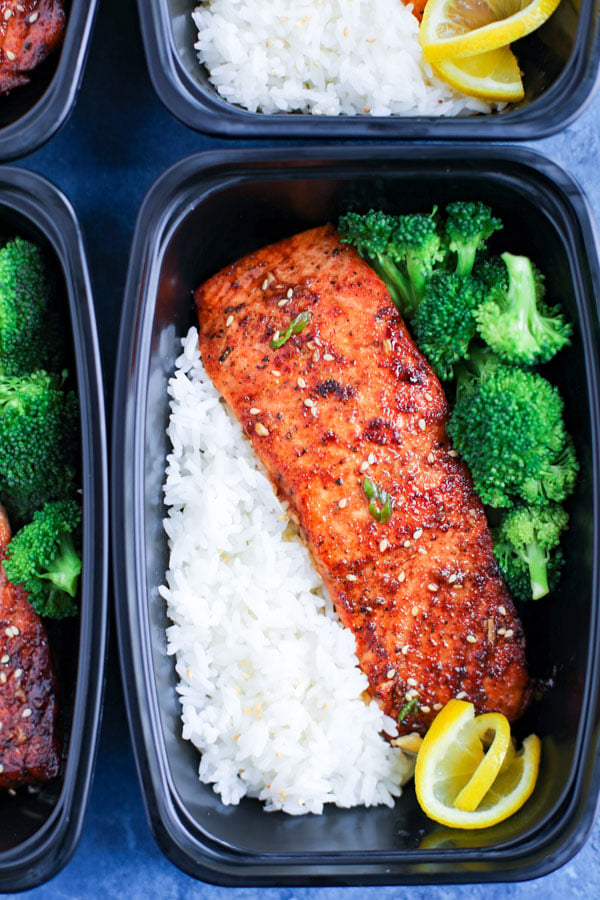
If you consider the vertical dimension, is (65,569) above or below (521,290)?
below

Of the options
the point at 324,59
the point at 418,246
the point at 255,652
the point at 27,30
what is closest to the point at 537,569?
the point at 255,652

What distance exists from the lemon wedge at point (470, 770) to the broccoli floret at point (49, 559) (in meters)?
1.10

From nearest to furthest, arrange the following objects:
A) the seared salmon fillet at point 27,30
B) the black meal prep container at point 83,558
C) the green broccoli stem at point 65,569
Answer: the black meal prep container at point 83,558 → the green broccoli stem at point 65,569 → the seared salmon fillet at point 27,30

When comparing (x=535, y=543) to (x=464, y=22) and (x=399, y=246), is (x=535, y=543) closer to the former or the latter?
(x=399, y=246)

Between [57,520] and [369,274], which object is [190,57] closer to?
[369,274]

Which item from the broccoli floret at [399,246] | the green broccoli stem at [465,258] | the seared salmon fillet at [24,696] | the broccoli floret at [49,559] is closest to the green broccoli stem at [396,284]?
the broccoli floret at [399,246]

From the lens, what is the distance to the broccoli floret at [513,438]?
7.82ft

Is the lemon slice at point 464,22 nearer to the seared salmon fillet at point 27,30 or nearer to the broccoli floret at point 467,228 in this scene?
the broccoli floret at point 467,228

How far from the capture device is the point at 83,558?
2.38 metres

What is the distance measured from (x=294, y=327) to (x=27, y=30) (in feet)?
3.81

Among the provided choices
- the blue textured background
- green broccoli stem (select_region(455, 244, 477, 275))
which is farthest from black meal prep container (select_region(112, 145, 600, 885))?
the blue textured background

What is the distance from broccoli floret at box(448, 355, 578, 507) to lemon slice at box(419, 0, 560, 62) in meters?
0.88

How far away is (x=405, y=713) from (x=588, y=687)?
53 cm

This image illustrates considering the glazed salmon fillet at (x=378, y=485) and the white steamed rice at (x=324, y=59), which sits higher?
the white steamed rice at (x=324, y=59)
